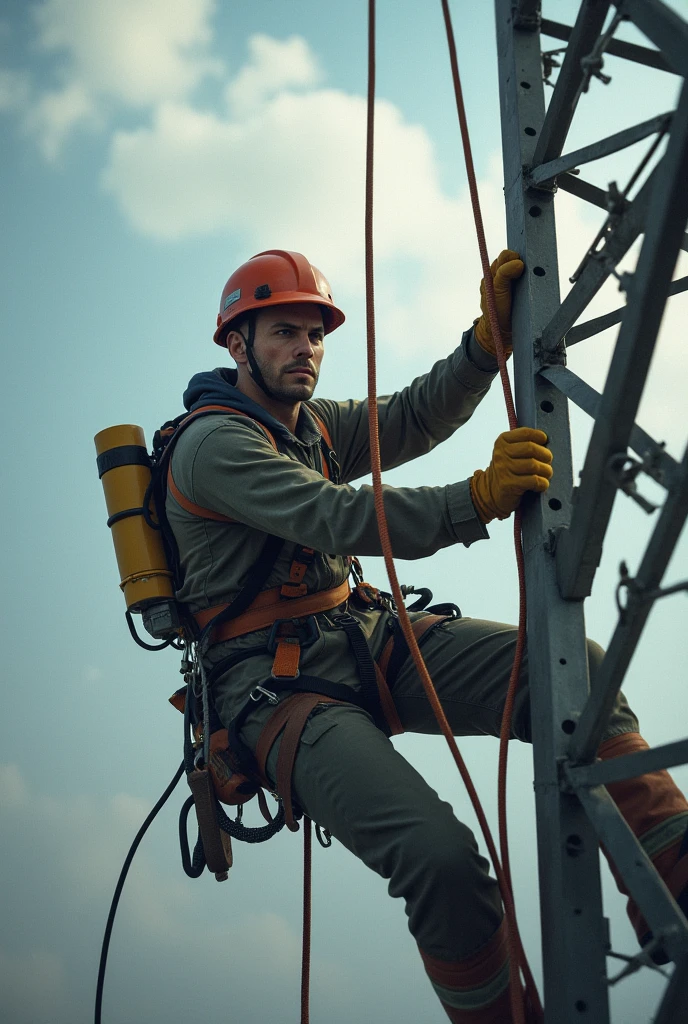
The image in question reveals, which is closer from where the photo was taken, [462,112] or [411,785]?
[411,785]

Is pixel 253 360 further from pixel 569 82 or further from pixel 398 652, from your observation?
pixel 569 82

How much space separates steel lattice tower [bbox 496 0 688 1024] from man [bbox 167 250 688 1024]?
189mm

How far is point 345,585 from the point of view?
4.29 m

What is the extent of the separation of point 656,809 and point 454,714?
0.99 m

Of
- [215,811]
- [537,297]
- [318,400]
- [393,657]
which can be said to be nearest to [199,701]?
[215,811]

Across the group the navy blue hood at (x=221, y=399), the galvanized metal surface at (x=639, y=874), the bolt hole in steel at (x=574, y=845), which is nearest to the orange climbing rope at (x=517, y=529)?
the bolt hole in steel at (x=574, y=845)

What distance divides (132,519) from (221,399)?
2.13 ft

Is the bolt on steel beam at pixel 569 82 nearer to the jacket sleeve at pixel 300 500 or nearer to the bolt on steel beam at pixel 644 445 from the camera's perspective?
the bolt on steel beam at pixel 644 445

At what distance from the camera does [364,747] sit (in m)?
3.41

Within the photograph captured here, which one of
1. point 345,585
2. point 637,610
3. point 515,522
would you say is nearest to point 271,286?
point 345,585

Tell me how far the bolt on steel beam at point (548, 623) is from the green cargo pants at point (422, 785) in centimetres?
26

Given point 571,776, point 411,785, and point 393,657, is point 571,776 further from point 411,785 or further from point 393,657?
point 393,657

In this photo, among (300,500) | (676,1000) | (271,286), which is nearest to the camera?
(676,1000)

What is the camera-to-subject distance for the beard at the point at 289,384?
14.8ft
